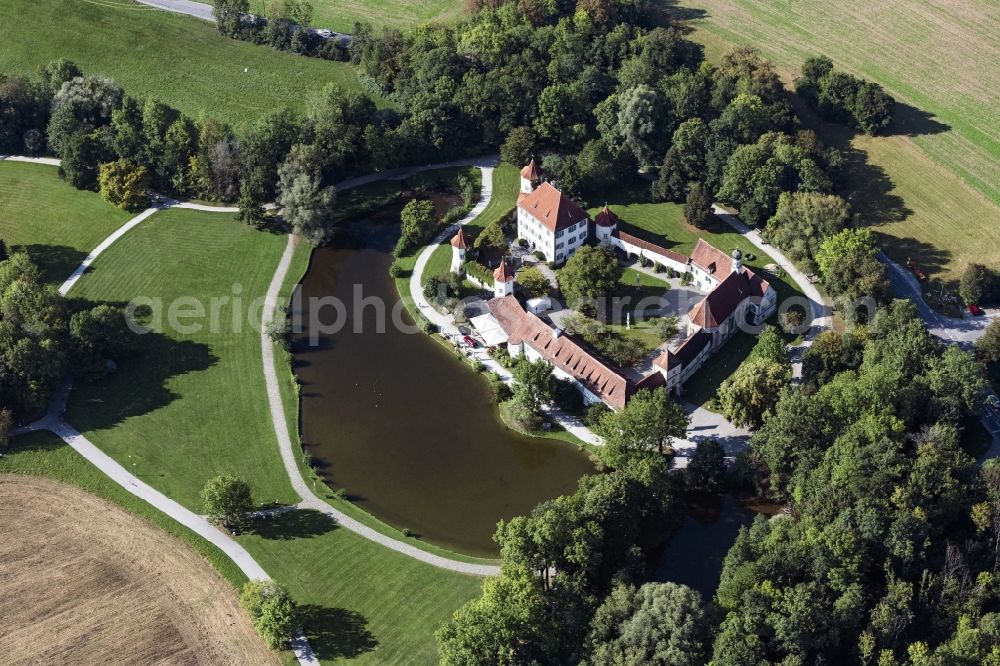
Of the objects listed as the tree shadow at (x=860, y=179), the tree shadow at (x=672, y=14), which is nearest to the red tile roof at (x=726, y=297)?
the tree shadow at (x=860, y=179)

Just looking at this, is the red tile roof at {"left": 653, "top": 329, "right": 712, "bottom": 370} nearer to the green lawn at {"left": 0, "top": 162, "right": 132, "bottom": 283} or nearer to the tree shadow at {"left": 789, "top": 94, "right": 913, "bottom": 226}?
the tree shadow at {"left": 789, "top": 94, "right": 913, "bottom": 226}

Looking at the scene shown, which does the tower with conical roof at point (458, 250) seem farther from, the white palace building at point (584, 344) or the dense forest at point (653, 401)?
the dense forest at point (653, 401)

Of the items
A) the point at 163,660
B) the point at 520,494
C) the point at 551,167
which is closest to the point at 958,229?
the point at 551,167

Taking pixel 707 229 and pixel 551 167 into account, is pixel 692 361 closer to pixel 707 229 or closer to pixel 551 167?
pixel 707 229

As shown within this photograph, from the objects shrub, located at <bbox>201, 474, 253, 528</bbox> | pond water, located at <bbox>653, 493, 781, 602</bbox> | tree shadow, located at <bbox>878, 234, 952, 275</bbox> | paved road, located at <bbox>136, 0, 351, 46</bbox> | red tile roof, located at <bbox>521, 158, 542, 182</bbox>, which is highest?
tree shadow, located at <bbox>878, 234, 952, 275</bbox>

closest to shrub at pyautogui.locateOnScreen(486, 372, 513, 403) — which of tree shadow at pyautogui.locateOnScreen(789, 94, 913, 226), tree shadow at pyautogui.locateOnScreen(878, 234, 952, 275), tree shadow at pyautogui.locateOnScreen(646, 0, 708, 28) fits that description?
tree shadow at pyautogui.locateOnScreen(878, 234, 952, 275)

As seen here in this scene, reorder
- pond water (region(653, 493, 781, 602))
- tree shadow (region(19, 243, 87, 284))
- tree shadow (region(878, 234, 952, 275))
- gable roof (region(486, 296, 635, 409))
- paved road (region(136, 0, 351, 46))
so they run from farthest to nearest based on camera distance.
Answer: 1. paved road (region(136, 0, 351, 46))
2. tree shadow (region(19, 243, 87, 284))
3. tree shadow (region(878, 234, 952, 275))
4. gable roof (region(486, 296, 635, 409))
5. pond water (region(653, 493, 781, 602))
